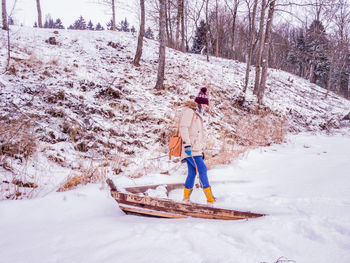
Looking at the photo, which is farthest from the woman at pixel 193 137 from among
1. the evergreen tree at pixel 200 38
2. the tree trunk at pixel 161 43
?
the evergreen tree at pixel 200 38

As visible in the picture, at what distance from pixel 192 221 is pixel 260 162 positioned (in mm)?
4103

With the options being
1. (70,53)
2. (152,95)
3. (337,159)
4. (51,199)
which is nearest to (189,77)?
(152,95)

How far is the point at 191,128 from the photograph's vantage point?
322 centimetres

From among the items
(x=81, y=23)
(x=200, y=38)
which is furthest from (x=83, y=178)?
(x=81, y=23)

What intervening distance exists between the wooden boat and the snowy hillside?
1511mm

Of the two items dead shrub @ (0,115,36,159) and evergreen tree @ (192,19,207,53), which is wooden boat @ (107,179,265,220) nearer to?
dead shrub @ (0,115,36,159)

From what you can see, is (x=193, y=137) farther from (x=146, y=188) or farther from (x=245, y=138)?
(x=245, y=138)

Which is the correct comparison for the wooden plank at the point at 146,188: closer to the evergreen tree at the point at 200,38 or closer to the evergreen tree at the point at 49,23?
the evergreen tree at the point at 200,38

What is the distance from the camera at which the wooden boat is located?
8.48ft

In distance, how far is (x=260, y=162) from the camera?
19.5 ft

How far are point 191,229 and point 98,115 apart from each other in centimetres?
526

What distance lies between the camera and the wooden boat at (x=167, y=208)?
8.48ft

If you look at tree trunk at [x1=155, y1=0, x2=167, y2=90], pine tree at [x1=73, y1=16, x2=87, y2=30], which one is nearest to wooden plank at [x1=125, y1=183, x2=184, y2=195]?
tree trunk at [x1=155, y1=0, x2=167, y2=90]

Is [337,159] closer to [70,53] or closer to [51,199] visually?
[51,199]
